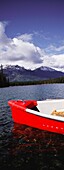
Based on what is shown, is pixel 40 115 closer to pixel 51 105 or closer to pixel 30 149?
pixel 30 149

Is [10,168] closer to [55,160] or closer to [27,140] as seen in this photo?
[55,160]

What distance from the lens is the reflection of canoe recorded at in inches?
574

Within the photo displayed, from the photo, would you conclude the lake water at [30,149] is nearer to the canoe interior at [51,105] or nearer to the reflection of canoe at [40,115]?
the reflection of canoe at [40,115]

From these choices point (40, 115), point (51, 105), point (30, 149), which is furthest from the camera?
point (51, 105)

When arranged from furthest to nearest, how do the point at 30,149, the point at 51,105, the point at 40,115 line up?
Result: the point at 51,105 < the point at 40,115 < the point at 30,149

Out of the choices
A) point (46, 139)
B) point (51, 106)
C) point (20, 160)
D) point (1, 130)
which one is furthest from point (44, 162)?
point (51, 106)

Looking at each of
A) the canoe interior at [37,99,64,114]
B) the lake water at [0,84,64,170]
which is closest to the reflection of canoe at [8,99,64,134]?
the canoe interior at [37,99,64,114]

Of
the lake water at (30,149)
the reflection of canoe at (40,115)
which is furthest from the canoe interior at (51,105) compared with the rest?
the lake water at (30,149)

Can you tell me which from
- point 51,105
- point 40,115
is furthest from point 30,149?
point 51,105

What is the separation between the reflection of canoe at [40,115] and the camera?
14572 mm

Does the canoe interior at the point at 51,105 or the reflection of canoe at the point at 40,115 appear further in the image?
the canoe interior at the point at 51,105

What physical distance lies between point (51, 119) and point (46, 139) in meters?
1.40

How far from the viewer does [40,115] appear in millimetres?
15328

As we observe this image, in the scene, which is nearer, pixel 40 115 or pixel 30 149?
pixel 30 149
